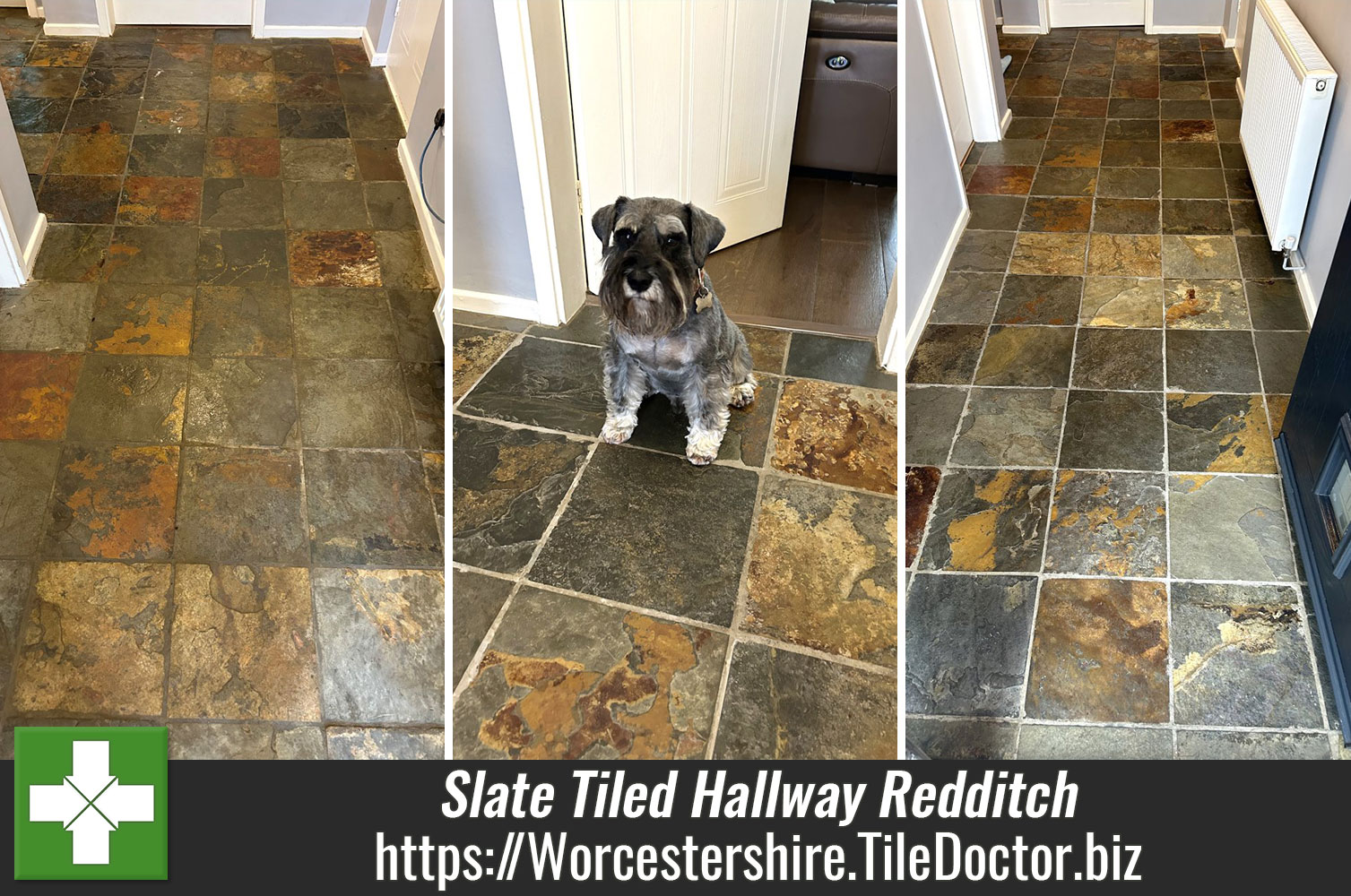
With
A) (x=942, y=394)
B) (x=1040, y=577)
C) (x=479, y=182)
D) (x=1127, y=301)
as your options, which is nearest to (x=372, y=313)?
(x=479, y=182)

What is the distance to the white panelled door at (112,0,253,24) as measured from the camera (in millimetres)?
5285

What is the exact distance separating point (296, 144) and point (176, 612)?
8.88 feet

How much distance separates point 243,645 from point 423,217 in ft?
6.23

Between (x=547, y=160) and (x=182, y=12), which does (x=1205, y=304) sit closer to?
(x=547, y=160)

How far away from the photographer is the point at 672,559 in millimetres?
2047

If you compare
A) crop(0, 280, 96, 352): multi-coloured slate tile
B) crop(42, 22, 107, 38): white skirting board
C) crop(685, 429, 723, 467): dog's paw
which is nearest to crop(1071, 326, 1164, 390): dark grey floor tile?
crop(685, 429, 723, 467): dog's paw

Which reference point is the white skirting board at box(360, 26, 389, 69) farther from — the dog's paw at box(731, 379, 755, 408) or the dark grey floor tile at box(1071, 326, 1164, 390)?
the dark grey floor tile at box(1071, 326, 1164, 390)

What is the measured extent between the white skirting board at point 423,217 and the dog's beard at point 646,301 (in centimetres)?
123

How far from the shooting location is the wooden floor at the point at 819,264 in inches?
122

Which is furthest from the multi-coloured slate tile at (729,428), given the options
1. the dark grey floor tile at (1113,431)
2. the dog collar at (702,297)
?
the dark grey floor tile at (1113,431)

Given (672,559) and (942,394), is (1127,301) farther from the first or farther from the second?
(672,559)

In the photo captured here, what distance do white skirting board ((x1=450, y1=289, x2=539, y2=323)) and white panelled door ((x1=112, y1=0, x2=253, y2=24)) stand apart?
363 cm

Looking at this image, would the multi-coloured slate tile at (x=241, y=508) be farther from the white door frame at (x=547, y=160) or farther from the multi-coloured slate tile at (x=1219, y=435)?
the multi-coloured slate tile at (x=1219, y=435)

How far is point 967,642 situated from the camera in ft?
6.86
